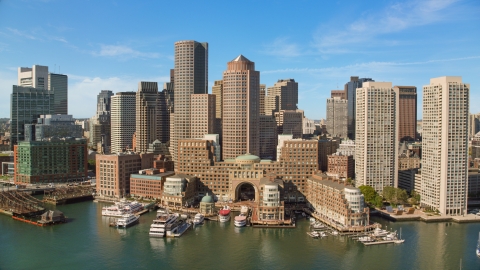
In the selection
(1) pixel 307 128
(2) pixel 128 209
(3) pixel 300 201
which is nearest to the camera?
(2) pixel 128 209

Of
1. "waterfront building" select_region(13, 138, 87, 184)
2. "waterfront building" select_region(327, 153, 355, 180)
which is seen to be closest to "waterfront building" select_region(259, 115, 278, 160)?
"waterfront building" select_region(327, 153, 355, 180)

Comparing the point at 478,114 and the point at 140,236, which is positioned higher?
the point at 478,114

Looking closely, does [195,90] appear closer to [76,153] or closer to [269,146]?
[269,146]

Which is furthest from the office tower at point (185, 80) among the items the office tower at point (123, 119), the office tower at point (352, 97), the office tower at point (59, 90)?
→ the office tower at point (352, 97)

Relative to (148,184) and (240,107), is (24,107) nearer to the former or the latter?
(240,107)

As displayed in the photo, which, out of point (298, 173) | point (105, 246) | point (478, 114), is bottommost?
point (105, 246)

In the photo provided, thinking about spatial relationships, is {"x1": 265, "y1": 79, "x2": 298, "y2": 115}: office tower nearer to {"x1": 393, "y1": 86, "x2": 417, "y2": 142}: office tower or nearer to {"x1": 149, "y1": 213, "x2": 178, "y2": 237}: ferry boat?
{"x1": 393, "y1": 86, "x2": 417, "y2": 142}: office tower

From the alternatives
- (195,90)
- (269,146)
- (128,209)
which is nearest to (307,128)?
(269,146)
